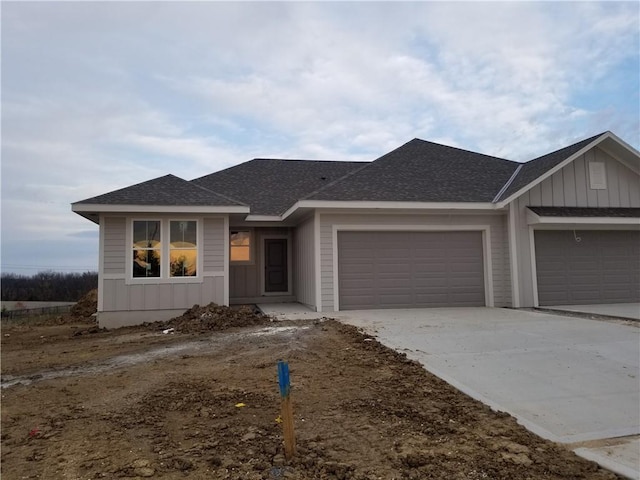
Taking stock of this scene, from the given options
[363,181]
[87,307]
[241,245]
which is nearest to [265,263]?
[241,245]

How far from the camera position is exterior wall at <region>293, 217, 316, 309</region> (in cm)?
1174

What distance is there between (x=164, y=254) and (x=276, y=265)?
4.65 m

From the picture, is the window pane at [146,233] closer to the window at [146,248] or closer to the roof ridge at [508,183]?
the window at [146,248]

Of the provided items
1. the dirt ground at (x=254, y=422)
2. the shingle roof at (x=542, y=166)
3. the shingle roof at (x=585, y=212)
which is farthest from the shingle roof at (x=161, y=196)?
the shingle roof at (x=585, y=212)

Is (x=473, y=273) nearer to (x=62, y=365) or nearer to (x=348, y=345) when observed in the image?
(x=348, y=345)

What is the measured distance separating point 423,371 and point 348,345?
1.78 m

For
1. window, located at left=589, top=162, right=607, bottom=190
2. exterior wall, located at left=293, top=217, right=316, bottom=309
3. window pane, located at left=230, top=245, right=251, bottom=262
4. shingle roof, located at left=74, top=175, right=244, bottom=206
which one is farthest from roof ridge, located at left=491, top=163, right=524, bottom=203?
window pane, located at left=230, top=245, right=251, bottom=262

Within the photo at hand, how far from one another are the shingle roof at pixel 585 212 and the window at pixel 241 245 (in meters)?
8.71

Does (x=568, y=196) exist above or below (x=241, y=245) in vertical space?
above

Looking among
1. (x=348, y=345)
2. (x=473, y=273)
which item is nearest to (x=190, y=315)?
(x=348, y=345)

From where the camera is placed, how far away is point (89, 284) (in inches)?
1038

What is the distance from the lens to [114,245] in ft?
35.4

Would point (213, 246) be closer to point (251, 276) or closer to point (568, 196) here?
point (251, 276)

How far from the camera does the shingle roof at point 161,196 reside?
10641 mm
